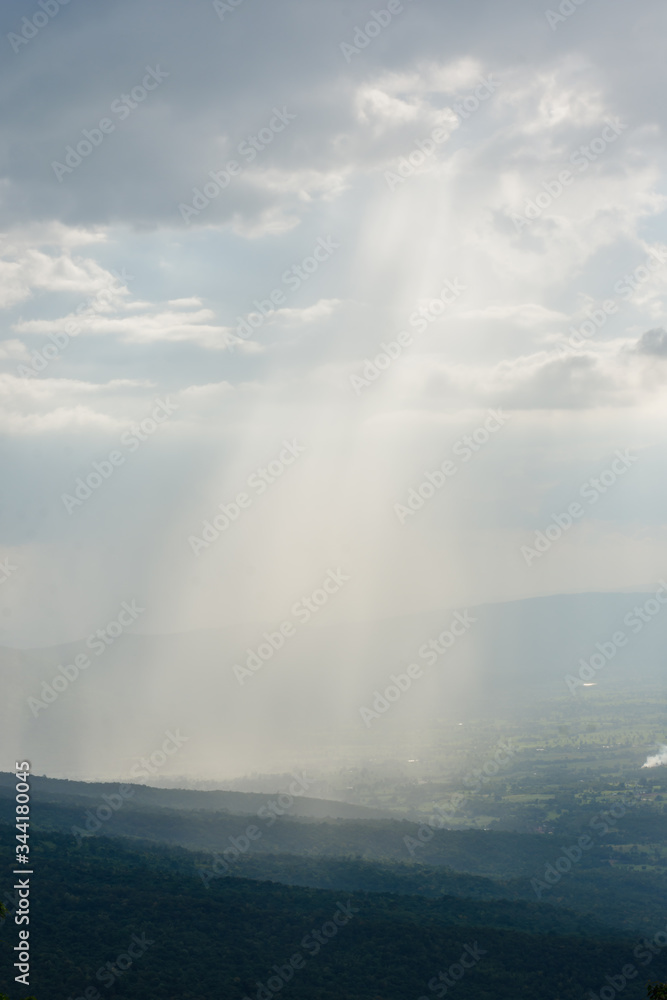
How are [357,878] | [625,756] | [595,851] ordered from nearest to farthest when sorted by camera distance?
1. [357,878]
2. [595,851]
3. [625,756]

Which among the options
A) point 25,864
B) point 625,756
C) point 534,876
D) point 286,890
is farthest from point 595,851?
point 625,756

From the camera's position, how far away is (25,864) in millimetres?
57438

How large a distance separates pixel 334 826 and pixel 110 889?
40800 millimetres

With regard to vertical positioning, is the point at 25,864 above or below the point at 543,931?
above

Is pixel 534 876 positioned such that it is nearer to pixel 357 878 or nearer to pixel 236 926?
pixel 357 878

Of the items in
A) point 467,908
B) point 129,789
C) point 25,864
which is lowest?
point 467,908

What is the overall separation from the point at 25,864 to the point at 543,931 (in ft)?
125

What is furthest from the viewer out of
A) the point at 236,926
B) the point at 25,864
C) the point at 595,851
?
the point at 595,851

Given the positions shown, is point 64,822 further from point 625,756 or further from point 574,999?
point 625,756

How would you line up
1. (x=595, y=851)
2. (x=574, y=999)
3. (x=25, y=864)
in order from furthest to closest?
(x=595, y=851), (x=25, y=864), (x=574, y=999)

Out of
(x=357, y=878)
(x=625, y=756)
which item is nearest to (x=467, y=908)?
(x=357, y=878)

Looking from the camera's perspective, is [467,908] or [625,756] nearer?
[467,908]

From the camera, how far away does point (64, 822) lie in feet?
258

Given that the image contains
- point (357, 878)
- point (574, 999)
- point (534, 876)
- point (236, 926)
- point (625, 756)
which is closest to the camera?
point (574, 999)
